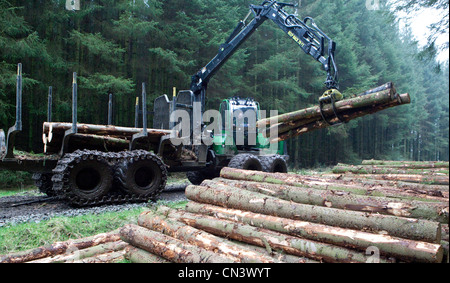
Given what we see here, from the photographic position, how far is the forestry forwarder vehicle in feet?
22.8

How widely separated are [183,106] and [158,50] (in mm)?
5718

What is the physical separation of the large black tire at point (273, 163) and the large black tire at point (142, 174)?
3.48 m

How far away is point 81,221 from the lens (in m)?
5.33

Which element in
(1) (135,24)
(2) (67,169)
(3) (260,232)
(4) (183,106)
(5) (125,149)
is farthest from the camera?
(1) (135,24)

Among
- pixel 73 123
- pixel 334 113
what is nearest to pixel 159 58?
pixel 73 123

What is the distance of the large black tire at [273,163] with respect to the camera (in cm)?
1023

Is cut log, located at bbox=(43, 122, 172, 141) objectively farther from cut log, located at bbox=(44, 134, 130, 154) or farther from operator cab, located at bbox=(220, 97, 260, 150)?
operator cab, located at bbox=(220, 97, 260, 150)

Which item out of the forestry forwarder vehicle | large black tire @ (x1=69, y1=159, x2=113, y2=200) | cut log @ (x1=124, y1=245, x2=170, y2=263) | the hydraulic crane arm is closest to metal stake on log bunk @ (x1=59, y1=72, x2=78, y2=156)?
the forestry forwarder vehicle

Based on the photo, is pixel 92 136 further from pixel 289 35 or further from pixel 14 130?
pixel 289 35

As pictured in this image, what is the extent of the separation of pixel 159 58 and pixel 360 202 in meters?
13.8

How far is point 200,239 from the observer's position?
11.3ft

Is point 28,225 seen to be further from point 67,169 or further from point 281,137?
point 281,137
